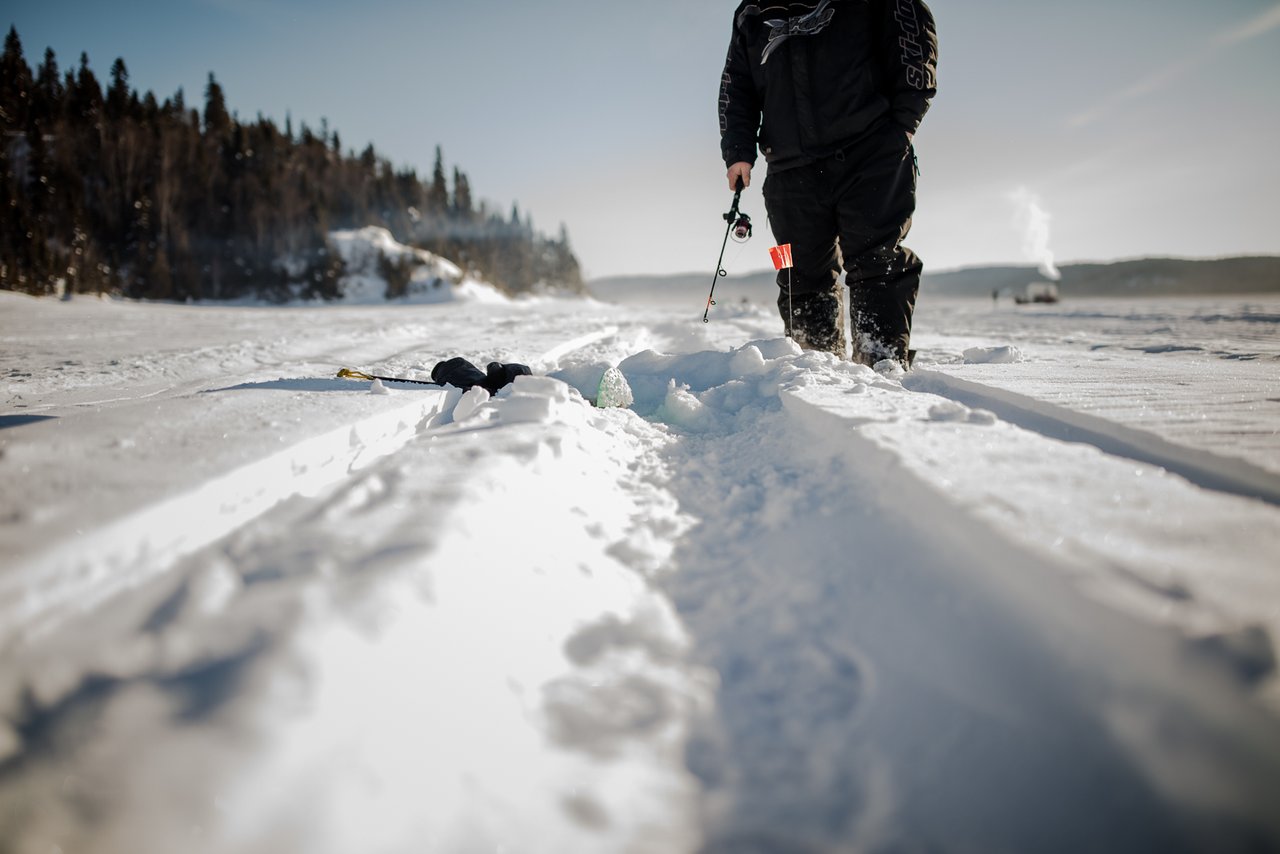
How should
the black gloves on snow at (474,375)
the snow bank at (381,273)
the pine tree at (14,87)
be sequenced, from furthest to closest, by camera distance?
the snow bank at (381,273)
the pine tree at (14,87)
the black gloves on snow at (474,375)

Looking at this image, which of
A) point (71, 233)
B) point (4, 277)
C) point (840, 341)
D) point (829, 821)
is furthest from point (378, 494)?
point (71, 233)

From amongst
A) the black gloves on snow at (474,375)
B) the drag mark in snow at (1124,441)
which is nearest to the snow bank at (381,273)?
the black gloves on snow at (474,375)

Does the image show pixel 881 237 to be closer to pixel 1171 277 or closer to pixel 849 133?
pixel 849 133

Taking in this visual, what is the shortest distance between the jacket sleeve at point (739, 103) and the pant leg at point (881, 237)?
62 centimetres

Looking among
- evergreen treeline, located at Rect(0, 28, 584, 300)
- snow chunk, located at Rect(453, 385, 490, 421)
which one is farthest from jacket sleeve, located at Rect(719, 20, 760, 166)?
evergreen treeline, located at Rect(0, 28, 584, 300)

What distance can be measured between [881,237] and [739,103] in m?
1.16

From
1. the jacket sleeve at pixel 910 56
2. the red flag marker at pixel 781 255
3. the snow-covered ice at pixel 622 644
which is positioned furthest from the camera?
the red flag marker at pixel 781 255

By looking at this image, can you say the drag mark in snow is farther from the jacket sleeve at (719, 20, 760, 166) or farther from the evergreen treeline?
the evergreen treeline

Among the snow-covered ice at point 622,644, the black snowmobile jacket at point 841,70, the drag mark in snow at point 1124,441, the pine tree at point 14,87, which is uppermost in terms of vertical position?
the pine tree at point 14,87

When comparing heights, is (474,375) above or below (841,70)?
below

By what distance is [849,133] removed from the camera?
8.47ft

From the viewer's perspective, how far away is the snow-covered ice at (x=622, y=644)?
1.83ft

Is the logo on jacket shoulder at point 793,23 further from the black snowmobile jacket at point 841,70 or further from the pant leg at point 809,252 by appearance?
the pant leg at point 809,252

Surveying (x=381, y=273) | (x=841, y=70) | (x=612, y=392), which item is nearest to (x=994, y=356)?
(x=841, y=70)
